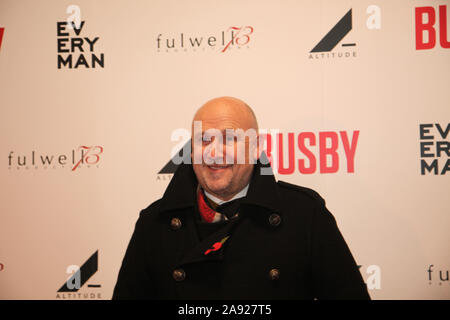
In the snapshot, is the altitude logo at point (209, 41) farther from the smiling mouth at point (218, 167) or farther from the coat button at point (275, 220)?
the coat button at point (275, 220)

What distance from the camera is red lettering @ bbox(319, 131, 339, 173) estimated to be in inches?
73.3

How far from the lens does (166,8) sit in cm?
196

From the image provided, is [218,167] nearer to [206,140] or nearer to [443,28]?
[206,140]

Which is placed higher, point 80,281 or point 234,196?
point 234,196

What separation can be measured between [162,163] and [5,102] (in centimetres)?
90

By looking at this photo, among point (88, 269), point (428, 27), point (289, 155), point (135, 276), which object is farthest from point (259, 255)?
point (428, 27)

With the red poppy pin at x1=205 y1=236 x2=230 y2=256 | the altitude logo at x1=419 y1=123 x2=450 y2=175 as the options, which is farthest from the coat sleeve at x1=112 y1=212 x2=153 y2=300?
the altitude logo at x1=419 y1=123 x2=450 y2=175

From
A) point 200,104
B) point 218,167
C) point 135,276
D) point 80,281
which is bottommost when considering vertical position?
point 80,281

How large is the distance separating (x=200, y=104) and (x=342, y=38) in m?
0.75

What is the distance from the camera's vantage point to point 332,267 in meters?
1.22

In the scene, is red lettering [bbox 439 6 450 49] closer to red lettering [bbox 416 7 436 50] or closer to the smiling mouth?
red lettering [bbox 416 7 436 50]

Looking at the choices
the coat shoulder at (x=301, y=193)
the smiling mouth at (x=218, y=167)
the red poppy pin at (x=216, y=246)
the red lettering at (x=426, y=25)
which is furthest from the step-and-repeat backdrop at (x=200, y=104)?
the red poppy pin at (x=216, y=246)

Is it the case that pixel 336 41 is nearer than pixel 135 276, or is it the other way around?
pixel 135 276

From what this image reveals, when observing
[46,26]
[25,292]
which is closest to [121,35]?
[46,26]
